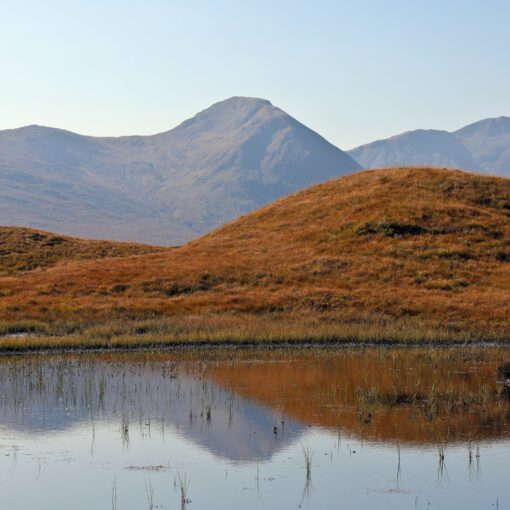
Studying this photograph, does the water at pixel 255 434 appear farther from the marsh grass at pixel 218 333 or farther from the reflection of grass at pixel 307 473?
the marsh grass at pixel 218 333

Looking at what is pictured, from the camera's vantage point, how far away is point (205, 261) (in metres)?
71.8

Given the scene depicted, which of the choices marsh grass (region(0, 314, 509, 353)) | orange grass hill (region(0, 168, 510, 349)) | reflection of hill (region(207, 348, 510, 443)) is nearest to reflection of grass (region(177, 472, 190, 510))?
reflection of hill (region(207, 348, 510, 443))

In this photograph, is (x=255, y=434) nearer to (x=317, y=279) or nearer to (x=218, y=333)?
(x=218, y=333)

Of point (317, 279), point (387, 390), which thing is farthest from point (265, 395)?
point (317, 279)

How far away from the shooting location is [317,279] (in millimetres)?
64438

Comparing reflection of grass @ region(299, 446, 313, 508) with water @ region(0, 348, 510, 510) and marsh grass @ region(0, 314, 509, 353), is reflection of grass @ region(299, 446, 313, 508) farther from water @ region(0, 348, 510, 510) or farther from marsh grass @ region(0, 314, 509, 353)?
marsh grass @ region(0, 314, 509, 353)

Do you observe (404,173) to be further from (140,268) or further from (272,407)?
(272,407)

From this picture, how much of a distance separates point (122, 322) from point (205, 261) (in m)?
21.3

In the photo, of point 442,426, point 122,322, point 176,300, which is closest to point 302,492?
point 442,426

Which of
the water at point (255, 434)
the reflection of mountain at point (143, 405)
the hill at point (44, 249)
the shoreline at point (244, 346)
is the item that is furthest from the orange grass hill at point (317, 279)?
the water at point (255, 434)

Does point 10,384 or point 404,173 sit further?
point 404,173

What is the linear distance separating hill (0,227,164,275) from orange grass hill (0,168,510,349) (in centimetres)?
417

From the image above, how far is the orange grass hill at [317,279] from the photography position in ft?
158

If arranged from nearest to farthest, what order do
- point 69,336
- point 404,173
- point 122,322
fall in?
point 69,336 → point 122,322 → point 404,173
